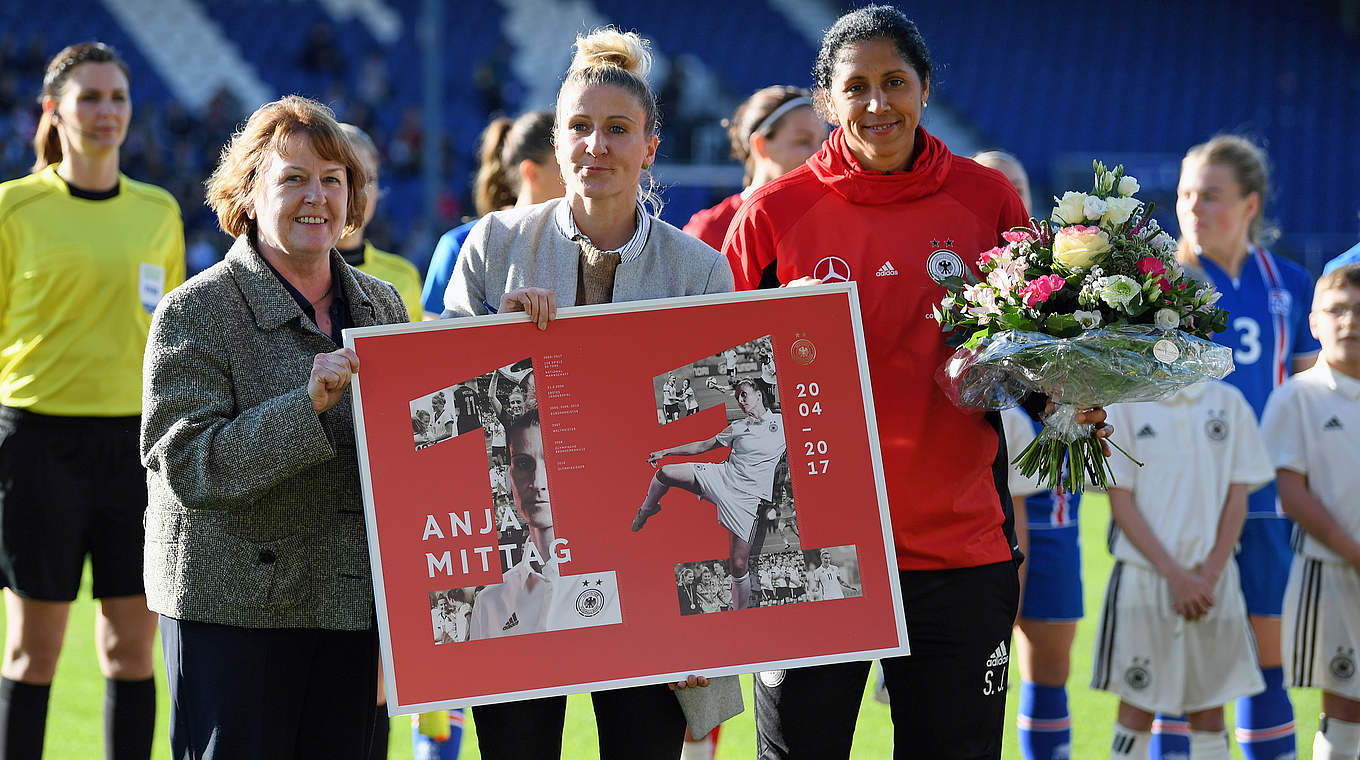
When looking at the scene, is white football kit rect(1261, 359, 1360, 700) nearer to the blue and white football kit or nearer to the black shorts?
the blue and white football kit

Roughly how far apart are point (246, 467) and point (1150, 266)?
1819 millimetres

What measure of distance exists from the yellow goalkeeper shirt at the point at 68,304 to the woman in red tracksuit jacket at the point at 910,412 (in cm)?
223

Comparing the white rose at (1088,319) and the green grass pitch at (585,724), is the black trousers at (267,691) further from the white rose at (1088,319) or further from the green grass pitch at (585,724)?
the green grass pitch at (585,724)

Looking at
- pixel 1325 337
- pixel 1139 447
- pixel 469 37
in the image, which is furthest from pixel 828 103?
pixel 469 37

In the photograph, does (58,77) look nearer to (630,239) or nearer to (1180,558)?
(630,239)

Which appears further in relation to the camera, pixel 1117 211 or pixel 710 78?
pixel 710 78

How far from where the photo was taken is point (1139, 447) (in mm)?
4414

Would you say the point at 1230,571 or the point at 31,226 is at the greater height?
the point at 31,226

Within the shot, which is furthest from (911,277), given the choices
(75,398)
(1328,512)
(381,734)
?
(75,398)

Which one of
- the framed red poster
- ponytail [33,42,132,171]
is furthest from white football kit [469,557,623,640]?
ponytail [33,42,132,171]

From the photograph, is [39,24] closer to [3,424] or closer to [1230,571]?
[3,424]

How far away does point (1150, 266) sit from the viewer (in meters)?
2.75

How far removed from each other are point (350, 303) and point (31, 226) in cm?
190

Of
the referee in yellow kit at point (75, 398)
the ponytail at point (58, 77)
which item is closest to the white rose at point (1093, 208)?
the referee in yellow kit at point (75, 398)
